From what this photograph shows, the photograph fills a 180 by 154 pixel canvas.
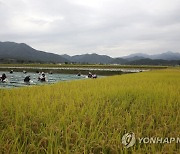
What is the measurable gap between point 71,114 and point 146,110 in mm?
1729

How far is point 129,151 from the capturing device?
11.4 ft

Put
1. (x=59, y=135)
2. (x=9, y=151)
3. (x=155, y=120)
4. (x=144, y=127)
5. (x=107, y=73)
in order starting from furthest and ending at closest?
(x=107, y=73), (x=155, y=120), (x=144, y=127), (x=59, y=135), (x=9, y=151)

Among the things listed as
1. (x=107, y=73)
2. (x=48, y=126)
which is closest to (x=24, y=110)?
(x=48, y=126)

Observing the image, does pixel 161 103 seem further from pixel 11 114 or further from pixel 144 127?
pixel 11 114

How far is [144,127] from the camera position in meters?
4.40

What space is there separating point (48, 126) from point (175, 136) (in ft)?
6.58

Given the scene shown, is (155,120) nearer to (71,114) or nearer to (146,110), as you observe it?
(146,110)

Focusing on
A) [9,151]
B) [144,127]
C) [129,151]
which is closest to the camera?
[9,151]

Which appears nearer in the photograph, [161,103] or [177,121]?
[177,121]

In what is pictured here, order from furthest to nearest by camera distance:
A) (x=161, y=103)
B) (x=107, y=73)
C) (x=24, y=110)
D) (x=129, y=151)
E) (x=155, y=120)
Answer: (x=107, y=73)
(x=161, y=103)
(x=24, y=110)
(x=155, y=120)
(x=129, y=151)

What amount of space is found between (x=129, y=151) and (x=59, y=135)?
1058 mm

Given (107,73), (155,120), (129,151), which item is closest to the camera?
(129,151)

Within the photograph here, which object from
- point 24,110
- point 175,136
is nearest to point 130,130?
point 175,136

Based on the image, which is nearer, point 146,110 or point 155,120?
point 155,120
